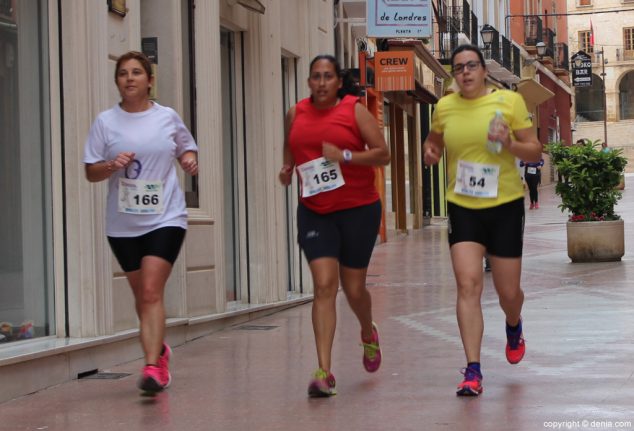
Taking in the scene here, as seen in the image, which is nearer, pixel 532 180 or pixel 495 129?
pixel 495 129

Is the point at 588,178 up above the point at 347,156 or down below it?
above

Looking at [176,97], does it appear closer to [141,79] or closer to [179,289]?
[179,289]

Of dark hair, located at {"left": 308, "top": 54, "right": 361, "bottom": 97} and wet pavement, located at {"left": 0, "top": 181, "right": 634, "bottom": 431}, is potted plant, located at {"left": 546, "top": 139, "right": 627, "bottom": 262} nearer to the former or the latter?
wet pavement, located at {"left": 0, "top": 181, "right": 634, "bottom": 431}

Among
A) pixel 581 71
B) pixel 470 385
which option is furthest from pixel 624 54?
pixel 470 385

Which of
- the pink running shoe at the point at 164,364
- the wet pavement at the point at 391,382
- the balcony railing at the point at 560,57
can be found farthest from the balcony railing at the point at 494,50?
the pink running shoe at the point at 164,364

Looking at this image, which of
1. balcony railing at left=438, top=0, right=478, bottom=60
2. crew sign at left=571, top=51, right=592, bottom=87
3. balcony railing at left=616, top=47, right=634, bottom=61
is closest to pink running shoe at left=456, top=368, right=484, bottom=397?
balcony railing at left=438, top=0, right=478, bottom=60

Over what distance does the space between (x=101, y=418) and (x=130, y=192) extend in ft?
4.20

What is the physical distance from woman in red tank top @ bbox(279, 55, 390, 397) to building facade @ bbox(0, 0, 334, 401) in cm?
174

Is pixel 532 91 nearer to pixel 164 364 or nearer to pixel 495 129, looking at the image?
pixel 495 129

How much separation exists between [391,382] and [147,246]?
1625 millimetres

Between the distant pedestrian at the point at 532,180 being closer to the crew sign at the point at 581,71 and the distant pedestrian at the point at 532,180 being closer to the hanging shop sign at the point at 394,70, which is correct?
the hanging shop sign at the point at 394,70

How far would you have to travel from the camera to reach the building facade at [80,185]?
26.6 ft

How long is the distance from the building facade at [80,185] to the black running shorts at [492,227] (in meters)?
2.54

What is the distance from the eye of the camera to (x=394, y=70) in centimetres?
2416
